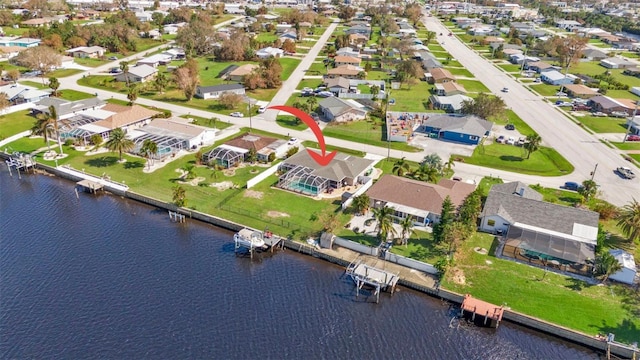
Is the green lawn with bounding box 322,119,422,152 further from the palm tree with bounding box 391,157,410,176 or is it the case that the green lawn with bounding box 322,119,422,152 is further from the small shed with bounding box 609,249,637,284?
the small shed with bounding box 609,249,637,284

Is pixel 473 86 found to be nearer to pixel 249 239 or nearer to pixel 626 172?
pixel 626 172

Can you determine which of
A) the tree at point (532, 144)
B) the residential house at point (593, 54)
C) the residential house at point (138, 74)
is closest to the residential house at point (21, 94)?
the residential house at point (138, 74)

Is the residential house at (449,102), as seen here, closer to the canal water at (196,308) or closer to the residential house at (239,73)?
the residential house at (239,73)

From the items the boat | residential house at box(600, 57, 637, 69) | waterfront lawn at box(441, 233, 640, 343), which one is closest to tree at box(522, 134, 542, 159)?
waterfront lawn at box(441, 233, 640, 343)

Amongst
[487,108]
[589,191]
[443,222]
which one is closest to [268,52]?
[487,108]

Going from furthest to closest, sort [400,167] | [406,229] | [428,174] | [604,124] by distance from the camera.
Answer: [604,124], [400,167], [428,174], [406,229]

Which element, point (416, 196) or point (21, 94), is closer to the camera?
point (416, 196)
